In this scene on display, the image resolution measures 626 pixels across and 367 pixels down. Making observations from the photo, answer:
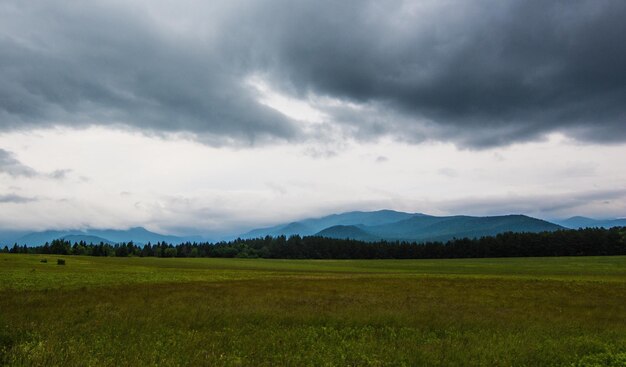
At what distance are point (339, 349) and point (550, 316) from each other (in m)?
15.2

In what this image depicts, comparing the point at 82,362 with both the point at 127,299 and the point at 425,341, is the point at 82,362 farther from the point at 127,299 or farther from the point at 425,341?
the point at 127,299

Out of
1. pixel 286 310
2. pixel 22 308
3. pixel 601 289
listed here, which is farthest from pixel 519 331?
pixel 601 289

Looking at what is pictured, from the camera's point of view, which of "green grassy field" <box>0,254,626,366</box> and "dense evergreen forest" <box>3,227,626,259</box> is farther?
"dense evergreen forest" <box>3,227,626,259</box>

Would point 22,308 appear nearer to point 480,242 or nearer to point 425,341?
point 425,341

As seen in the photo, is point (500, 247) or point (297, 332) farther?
point (500, 247)

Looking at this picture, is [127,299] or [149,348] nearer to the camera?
[149,348]

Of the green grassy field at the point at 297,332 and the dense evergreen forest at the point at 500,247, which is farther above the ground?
the dense evergreen forest at the point at 500,247

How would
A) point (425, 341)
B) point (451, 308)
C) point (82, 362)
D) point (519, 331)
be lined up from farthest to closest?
point (451, 308) < point (519, 331) < point (425, 341) < point (82, 362)

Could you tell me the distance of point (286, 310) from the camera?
21828mm

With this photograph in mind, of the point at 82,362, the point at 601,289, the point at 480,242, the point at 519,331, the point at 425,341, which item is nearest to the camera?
the point at 82,362

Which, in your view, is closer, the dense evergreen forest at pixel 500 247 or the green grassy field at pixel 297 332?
the green grassy field at pixel 297 332

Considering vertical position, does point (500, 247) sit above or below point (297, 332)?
above

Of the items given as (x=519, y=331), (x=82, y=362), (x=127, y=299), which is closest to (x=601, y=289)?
(x=519, y=331)

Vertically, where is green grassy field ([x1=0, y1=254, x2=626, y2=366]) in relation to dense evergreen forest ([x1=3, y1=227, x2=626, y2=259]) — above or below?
below
